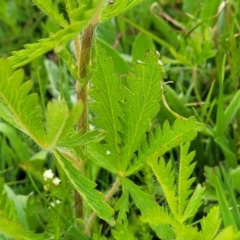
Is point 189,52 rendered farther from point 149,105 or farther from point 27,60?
point 27,60

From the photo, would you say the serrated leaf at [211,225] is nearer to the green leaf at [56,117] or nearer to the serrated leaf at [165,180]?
the serrated leaf at [165,180]

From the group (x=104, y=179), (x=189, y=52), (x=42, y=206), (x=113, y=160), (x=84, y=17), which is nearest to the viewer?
(x=84, y=17)

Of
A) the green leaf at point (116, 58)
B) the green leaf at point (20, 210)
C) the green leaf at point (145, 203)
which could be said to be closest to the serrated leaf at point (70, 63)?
the green leaf at point (145, 203)

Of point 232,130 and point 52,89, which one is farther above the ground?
point 52,89

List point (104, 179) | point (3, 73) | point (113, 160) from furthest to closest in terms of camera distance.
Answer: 1. point (104, 179)
2. point (113, 160)
3. point (3, 73)

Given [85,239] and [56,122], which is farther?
[85,239]

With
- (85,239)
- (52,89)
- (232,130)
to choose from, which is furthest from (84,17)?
(52,89)

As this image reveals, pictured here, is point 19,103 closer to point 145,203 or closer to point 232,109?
point 145,203
